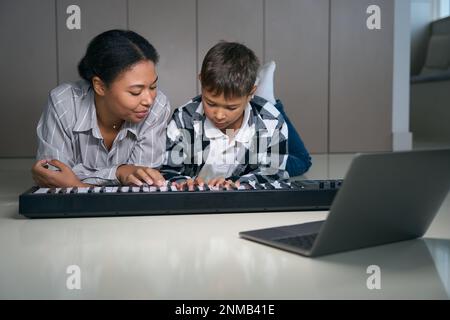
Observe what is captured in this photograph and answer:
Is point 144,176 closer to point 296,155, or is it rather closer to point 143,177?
point 143,177

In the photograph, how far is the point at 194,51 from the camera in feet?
12.3

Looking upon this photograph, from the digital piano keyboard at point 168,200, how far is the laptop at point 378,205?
0.25 meters

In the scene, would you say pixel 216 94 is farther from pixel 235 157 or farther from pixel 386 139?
pixel 386 139

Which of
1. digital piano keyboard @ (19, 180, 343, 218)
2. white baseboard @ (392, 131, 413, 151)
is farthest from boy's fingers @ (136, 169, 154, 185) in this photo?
white baseboard @ (392, 131, 413, 151)

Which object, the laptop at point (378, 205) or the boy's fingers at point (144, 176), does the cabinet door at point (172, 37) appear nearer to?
the boy's fingers at point (144, 176)

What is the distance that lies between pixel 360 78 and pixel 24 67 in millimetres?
2157

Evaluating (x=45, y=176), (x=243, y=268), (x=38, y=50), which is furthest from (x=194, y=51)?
(x=243, y=268)

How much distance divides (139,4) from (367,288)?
10.3 feet

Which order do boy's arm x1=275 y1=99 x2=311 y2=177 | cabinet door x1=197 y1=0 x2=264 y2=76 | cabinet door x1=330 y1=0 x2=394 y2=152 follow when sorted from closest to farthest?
boy's arm x1=275 y1=99 x2=311 y2=177, cabinet door x1=197 y1=0 x2=264 y2=76, cabinet door x1=330 y1=0 x2=394 y2=152

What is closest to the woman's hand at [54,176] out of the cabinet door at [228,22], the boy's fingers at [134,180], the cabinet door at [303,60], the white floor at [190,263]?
the boy's fingers at [134,180]

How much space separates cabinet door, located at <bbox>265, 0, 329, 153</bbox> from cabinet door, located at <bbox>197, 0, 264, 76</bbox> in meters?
0.09

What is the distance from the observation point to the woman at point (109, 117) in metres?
1.75

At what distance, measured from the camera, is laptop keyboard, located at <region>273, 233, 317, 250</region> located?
0.99m

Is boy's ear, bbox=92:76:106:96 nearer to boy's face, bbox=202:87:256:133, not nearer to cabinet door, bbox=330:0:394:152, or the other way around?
boy's face, bbox=202:87:256:133
